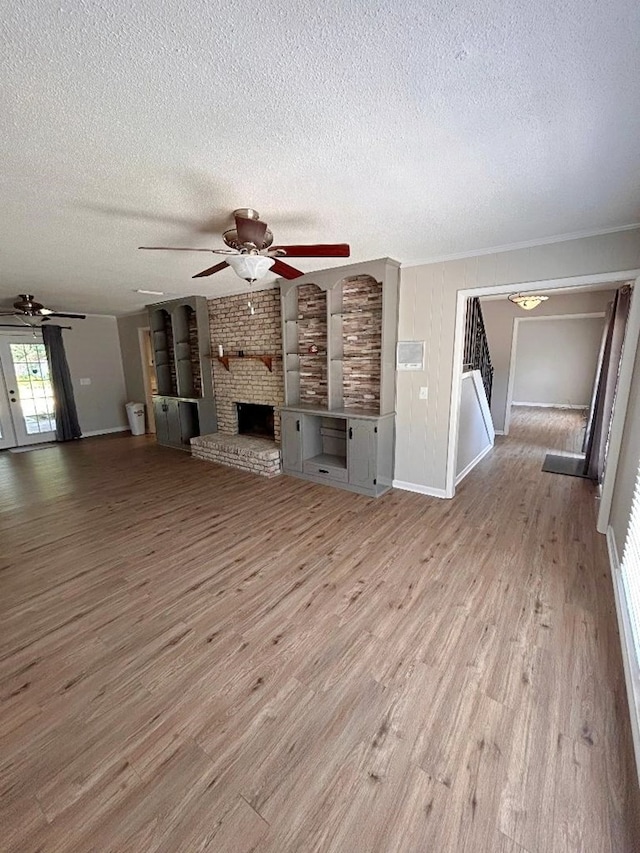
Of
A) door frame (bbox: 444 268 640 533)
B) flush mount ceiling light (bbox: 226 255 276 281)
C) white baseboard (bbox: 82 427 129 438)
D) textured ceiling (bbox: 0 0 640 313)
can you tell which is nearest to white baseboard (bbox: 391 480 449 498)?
door frame (bbox: 444 268 640 533)

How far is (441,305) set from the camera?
3.64 m

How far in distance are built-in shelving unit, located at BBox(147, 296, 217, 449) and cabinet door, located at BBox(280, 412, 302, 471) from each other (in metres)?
1.94

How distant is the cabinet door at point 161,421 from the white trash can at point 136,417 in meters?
1.24

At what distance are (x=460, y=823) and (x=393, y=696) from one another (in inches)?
19.7

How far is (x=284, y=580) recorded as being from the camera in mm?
2568

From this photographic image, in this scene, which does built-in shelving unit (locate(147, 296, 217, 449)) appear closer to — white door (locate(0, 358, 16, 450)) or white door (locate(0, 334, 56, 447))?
white door (locate(0, 334, 56, 447))

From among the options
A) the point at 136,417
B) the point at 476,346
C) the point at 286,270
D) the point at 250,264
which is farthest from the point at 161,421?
the point at 476,346

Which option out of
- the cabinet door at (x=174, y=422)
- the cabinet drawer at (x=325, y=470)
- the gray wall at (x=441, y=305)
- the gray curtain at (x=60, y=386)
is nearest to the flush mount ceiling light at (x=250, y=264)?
the gray wall at (x=441, y=305)

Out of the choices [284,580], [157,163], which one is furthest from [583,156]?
[284,580]

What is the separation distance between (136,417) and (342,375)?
17.1ft

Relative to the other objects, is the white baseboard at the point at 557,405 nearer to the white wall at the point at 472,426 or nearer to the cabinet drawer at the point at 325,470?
the white wall at the point at 472,426

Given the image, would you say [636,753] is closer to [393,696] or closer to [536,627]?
[536,627]

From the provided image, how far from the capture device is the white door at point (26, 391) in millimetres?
6477

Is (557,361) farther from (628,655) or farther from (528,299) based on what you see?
(628,655)
